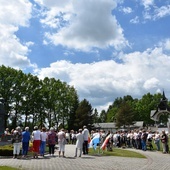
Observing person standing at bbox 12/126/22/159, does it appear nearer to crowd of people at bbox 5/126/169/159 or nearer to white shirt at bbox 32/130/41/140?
crowd of people at bbox 5/126/169/159

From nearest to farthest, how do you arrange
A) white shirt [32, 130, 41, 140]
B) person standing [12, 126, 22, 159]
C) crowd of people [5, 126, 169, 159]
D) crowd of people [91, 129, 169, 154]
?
person standing [12, 126, 22, 159], crowd of people [5, 126, 169, 159], white shirt [32, 130, 41, 140], crowd of people [91, 129, 169, 154]

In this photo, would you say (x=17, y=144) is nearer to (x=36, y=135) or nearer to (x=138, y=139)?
(x=36, y=135)

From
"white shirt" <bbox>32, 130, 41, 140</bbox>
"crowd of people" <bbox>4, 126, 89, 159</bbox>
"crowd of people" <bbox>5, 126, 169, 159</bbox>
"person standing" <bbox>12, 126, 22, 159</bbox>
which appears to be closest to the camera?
"person standing" <bbox>12, 126, 22, 159</bbox>

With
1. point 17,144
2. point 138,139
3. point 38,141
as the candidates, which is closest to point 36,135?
point 38,141

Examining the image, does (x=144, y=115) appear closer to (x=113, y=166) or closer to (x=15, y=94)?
(x=15, y=94)

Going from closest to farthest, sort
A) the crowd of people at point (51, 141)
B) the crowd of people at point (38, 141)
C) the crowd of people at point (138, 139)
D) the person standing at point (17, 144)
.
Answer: the person standing at point (17, 144) < the crowd of people at point (38, 141) < the crowd of people at point (51, 141) < the crowd of people at point (138, 139)

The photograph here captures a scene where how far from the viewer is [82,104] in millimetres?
78312

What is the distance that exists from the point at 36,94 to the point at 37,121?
728 cm

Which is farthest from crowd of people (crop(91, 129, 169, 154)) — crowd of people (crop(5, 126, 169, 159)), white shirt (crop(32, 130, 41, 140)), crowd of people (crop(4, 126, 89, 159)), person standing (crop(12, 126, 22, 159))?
person standing (crop(12, 126, 22, 159))

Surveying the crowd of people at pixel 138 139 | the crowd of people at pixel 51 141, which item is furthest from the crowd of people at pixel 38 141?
the crowd of people at pixel 138 139

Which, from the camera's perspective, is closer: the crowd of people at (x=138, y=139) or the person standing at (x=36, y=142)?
the person standing at (x=36, y=142)

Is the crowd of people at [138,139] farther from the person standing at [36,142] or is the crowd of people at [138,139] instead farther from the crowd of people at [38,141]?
the person standing at [36,142]

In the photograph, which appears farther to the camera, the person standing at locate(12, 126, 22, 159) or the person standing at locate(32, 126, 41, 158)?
the person standing at locate(32, 126, 41, 158)

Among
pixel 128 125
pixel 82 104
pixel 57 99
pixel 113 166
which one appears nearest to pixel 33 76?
pixel 57 99
